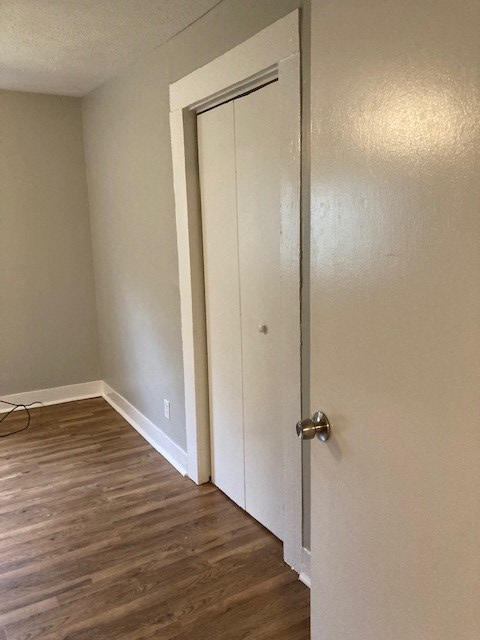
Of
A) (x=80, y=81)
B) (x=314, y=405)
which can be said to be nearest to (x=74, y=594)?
(x=314, y=405)

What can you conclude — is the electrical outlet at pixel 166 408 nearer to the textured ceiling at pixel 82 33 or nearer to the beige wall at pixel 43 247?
the beige wall at pixel 43 247

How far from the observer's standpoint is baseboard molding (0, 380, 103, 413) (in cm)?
404

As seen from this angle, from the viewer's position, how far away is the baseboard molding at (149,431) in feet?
9.93

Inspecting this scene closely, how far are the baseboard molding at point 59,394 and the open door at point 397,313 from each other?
340 centimetres

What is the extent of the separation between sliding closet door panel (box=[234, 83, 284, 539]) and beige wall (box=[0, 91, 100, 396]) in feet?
7.21

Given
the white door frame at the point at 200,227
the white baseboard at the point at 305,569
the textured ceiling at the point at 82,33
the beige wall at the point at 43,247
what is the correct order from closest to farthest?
the white door frame at the point at 200,227 → the white baseboard at the point at 305,569 → the textured ceiling at the point at 82,33 → the beige wall at the point at 43,247

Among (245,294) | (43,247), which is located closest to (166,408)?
(245,294)

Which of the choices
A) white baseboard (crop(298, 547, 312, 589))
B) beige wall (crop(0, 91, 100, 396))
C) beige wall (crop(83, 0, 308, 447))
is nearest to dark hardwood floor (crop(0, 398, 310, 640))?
white baseboard (crop(298, 547, 312, 589))

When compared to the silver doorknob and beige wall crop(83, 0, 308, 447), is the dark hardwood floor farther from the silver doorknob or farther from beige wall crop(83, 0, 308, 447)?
the silver doorknob

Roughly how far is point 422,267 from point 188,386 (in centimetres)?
207

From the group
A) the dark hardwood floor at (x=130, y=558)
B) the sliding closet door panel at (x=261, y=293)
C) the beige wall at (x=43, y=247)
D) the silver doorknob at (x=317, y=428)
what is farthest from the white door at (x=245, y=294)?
the beige wall at (x=43, y=247)

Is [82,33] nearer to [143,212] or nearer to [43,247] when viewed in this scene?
[143,212]

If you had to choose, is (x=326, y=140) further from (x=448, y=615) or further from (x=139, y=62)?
(x=139, y=62)

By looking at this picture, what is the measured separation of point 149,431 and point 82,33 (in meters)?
2.30
